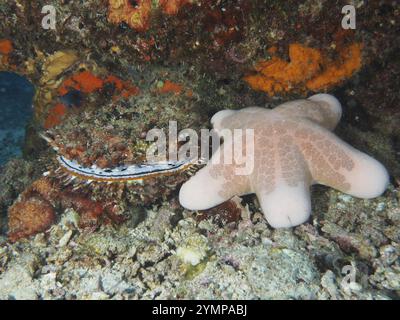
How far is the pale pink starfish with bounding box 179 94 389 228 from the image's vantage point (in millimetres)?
3797

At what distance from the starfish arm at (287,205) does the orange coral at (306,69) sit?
2109 mm

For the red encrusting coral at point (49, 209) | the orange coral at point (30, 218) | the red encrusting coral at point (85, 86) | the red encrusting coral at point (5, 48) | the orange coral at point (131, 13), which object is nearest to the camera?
the red encrusting coral at point (49, 209)

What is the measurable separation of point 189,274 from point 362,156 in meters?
2.38

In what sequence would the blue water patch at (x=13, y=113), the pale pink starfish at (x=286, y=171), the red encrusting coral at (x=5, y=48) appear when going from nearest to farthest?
the pale pink starfish at (x=286, y=171) → the red encrusting coral at (x=5, y=48) → the blue water patch at (x=13, y=113)

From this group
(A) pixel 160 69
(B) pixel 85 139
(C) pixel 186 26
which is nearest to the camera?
(B) pixel 85 139

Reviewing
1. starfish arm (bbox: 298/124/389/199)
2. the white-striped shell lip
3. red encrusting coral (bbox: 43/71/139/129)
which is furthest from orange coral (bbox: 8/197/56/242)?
starfish arm (bbox: 298/124/389/199)

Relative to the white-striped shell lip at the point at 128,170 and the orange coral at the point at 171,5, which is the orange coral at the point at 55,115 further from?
the orange coral at the point at 171,5

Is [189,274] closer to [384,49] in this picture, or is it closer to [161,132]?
[161,132]

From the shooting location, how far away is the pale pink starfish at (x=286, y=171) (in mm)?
3797

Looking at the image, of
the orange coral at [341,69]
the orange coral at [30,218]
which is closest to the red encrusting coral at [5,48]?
the orange coral at [30,218]

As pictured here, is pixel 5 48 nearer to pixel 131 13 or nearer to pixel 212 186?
pixel 131 13

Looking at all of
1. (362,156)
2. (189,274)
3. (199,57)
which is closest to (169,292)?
(189,274)

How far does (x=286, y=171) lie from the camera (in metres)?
3.82

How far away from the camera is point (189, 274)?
3.76m
